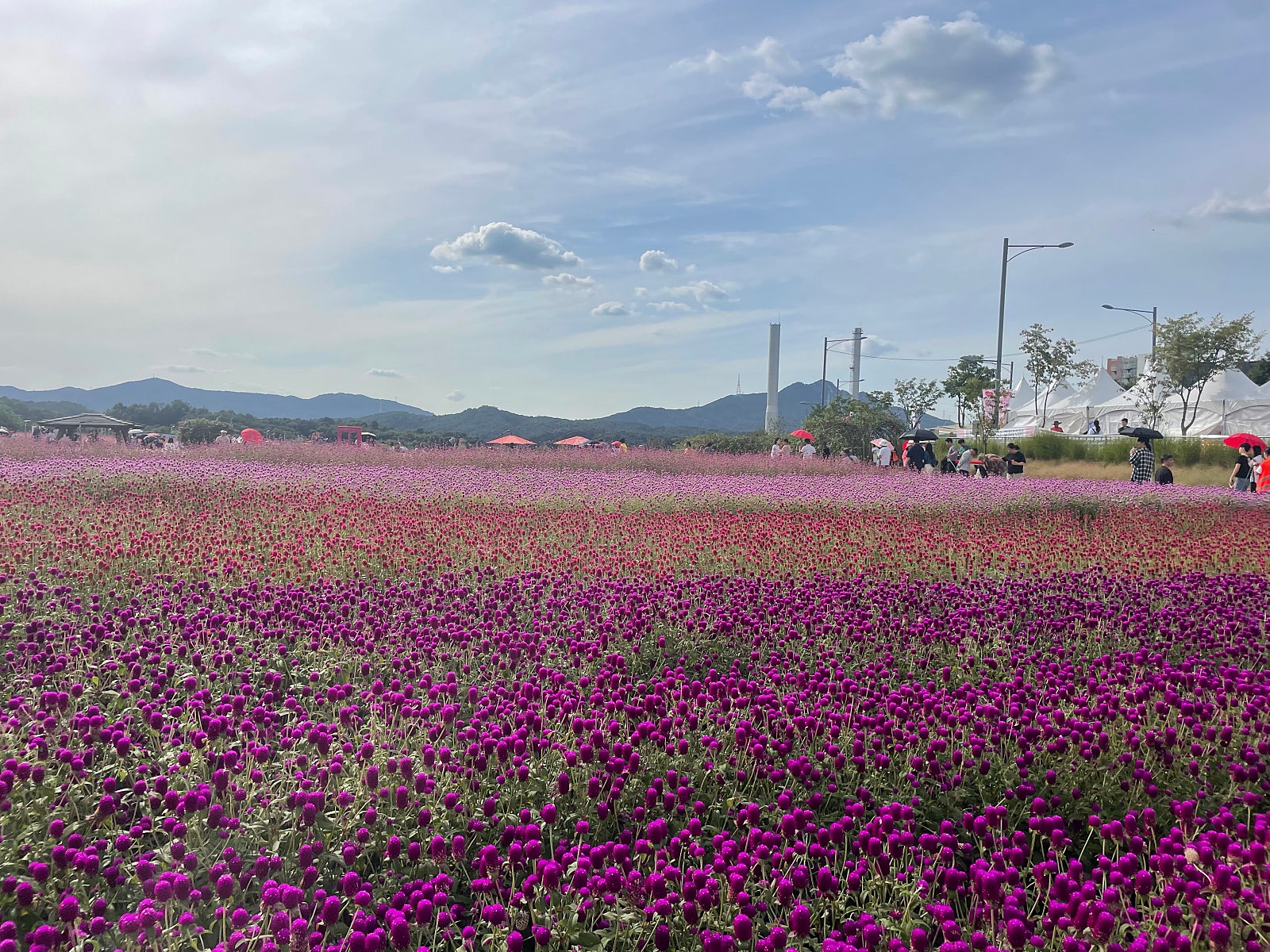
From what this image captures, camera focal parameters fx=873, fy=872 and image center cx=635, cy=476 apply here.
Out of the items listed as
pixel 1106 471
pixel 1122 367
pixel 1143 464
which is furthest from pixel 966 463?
pixel 1122 367

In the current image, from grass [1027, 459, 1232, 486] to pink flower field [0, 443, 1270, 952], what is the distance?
22742 mm

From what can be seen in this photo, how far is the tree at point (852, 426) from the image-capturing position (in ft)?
121

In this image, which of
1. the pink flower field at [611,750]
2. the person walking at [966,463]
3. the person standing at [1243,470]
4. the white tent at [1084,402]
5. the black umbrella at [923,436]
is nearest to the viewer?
the pink flower field at [611,750]

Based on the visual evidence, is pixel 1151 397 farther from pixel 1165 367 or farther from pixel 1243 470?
pixel 1243 470

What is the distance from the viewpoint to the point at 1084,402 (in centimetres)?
5644

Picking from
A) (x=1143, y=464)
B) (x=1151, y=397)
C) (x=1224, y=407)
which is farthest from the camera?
(x=1151, y=397)

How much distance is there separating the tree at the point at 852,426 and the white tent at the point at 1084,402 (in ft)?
67.2

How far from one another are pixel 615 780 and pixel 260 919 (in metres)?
1.23

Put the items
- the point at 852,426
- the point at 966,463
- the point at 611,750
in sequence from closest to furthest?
the point at 611,750, the point at 966,463, the point at 852,426

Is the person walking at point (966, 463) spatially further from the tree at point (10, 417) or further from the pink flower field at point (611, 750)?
the tree at point (10, 417)

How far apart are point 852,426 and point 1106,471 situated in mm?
10219

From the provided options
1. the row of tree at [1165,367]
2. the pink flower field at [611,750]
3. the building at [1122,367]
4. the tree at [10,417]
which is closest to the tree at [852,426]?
the row of tree at [1165,367]

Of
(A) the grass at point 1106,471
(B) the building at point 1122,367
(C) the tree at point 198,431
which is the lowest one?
(A) the grass at point 1106,471

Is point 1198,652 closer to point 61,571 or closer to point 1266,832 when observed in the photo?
point 1266,832
